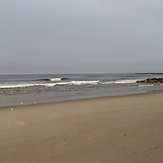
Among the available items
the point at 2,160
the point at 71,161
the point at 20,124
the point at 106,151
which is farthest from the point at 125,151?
the point at 20,124

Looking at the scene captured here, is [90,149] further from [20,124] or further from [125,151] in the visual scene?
[20,124]

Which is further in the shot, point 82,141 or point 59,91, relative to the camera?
point 59,91

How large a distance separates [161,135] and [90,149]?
1832 mm

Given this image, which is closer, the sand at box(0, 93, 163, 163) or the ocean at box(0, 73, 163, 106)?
the sand at box(0, 93, 163, 163)

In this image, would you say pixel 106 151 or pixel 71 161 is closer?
pixel 71 161

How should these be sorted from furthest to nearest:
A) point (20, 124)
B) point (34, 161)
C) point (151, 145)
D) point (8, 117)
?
1. point (8, 117)
2. point (20, 124)
3. point (151, 145)
4. point (34, 161)

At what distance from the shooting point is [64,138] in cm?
516

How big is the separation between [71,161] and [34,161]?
0.60m

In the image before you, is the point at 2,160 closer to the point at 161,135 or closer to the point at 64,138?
the point at 64,138

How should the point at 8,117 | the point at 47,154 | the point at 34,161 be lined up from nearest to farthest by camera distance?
the point at 34,161, the point at 47,154, the point at 8,117

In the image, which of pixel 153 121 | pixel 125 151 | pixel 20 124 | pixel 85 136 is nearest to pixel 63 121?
pixel 20 124

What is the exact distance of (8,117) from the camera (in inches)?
313

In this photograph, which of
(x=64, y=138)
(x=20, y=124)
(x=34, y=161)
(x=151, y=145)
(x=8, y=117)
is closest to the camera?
(x=34, y=161)

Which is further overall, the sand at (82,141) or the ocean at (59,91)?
the ocean at (59,91)
